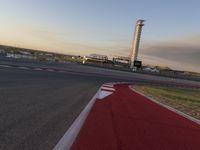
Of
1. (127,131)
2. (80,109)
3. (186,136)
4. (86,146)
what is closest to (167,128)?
(186,136)

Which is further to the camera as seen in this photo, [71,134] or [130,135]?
[130,135]

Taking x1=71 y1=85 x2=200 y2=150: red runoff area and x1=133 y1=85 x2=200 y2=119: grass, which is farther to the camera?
x1=133 y1=85 x2=200 y2=119: grass

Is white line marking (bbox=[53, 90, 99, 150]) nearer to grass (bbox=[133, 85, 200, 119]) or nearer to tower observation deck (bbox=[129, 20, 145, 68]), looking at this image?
grass (bbox=[133, 85, 200, 119])

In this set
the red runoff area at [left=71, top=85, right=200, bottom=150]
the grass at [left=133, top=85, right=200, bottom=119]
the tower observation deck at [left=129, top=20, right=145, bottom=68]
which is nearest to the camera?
the red runoff area at [left=71, top=85, right=200, bottom=150]

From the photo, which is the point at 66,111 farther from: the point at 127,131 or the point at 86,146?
the point at 86,146

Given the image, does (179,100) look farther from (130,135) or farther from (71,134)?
(71,134)

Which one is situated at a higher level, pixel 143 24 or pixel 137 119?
pixel 143 24

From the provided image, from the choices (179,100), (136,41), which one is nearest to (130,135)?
(179,100)

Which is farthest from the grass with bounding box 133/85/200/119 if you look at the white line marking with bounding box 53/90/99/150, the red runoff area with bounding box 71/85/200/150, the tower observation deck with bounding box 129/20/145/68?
the tower observation deck with bounding box 129/20/145/68

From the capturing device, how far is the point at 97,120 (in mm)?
8172

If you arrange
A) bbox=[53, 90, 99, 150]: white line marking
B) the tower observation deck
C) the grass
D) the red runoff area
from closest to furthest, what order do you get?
bbox=[53, 90, 99, 150]: white line marking
the red runoff area
the grass
the tower observation deck

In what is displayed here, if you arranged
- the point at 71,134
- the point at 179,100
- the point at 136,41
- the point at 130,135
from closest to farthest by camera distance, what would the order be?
the point at 71,134 < the point at 130,135 < the point at 179,100 < the point at 136,41

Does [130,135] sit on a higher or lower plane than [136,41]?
lower

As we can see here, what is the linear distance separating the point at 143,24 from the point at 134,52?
31.0ft
